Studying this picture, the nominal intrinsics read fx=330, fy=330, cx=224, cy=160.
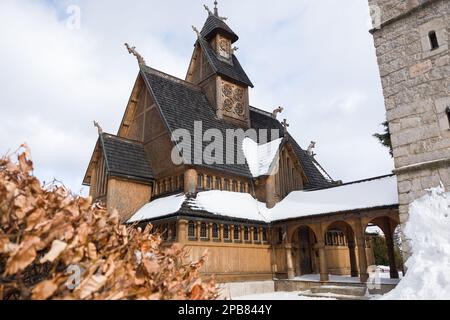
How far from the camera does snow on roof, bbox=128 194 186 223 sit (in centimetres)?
1354

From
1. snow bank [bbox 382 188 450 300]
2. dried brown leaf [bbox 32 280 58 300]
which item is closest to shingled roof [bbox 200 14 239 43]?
snow bank [bbox 382 188 450 300]

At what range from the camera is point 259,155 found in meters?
19.0

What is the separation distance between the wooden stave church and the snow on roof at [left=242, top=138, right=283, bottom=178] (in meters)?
0.39

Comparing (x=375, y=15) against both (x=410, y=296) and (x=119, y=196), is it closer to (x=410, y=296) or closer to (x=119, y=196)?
(x=410, y=296)

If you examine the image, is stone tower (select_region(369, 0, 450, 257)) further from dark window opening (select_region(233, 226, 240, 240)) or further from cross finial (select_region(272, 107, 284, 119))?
cross finial (select_region(272, 107, 284, 119))

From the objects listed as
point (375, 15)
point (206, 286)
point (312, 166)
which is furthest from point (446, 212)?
point (312, 166)

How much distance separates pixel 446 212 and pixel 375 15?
20.9 ft

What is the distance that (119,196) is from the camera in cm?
1550

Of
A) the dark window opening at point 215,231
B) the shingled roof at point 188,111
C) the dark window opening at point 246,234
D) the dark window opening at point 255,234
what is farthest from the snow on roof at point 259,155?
the dark window opening at point 215,231

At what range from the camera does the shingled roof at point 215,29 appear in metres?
22.8

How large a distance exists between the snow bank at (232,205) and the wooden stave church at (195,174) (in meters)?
0.29

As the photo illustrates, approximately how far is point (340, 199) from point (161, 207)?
798 centimetres

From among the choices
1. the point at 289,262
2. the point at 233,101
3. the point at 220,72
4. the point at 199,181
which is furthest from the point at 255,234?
the point at 220,72

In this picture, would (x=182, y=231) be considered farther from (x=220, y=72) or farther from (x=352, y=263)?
(x=220, y=72)
